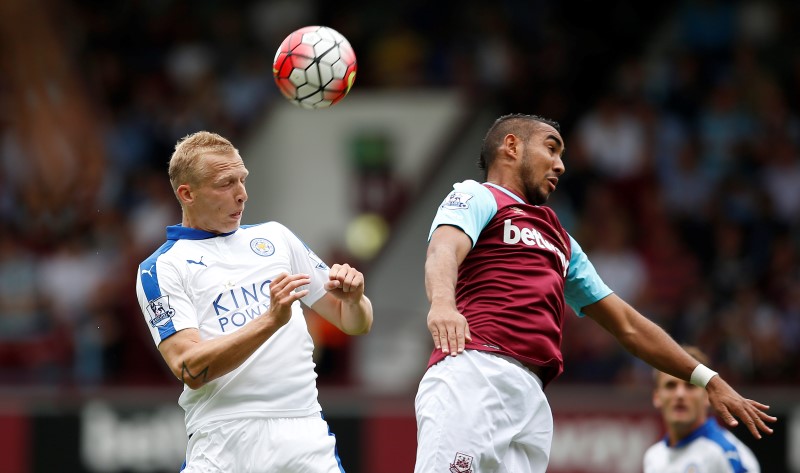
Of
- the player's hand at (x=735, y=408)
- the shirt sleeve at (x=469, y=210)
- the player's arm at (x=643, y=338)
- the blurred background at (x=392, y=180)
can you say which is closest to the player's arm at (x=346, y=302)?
the shirt sleeve at (x=469, y=210)

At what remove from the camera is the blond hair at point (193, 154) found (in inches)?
232

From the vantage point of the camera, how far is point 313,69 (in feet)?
22.4

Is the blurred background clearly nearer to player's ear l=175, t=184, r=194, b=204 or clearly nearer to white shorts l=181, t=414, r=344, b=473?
white shorts l=181, t=414, r=344, b=473

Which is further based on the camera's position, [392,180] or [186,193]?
[392,180]

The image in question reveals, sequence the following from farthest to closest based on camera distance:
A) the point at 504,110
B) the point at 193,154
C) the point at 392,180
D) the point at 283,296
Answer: the point at 392,180 < the point at 504,110 < the point at 193,154 < the point at 283,296

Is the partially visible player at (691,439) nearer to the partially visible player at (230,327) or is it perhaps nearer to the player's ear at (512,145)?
the player's ear at (512,145)

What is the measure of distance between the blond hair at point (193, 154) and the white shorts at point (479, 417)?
1.37 meters

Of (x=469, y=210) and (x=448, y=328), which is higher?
(x=469, y=210)

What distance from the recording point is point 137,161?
1750 cm

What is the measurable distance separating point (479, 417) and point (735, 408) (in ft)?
4.16

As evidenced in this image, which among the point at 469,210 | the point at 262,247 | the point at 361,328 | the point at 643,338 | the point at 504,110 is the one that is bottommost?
the point at 643,338

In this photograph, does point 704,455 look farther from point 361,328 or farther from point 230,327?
point 230,327

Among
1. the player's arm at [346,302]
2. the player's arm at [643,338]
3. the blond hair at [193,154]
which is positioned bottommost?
the player's arm at [643,338]

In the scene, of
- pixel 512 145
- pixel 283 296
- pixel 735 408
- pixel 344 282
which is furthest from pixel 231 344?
pixel 735 408
